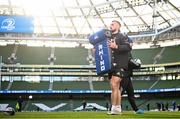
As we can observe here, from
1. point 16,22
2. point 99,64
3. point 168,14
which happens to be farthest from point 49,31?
point 99,64

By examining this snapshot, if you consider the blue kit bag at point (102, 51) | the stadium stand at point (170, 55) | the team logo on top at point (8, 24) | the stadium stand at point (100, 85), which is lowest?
the blue kit bag at point (102, 51)

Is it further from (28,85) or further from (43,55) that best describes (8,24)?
(43,55)

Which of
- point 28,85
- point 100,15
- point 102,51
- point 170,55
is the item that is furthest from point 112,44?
point 170,55

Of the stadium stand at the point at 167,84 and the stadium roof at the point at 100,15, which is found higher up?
the stadium roof at the point at 100,15

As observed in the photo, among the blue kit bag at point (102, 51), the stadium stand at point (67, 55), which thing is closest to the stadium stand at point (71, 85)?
the stadium stand at point (67, 55)

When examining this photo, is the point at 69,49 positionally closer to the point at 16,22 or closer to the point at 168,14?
the point at 168,14

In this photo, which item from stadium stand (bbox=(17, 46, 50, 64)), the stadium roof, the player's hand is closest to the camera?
the player's hand

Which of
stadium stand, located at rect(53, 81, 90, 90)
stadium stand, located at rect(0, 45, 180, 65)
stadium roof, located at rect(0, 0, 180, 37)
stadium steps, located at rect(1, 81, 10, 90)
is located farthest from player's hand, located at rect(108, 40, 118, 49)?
stadium stand, located at rect(0, 45, 180, 65)

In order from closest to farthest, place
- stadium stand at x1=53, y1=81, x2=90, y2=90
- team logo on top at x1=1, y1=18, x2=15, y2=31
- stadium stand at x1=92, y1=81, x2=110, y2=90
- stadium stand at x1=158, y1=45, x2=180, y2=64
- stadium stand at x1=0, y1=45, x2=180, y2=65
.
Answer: team logo on top at x1=1, y1=18, x2=15, y2=31 → stadium stand at x1=53, y1=81, x2=90, y2=90 → stadium stand at x1=92, y1=81, x2=110, y2=90 → stadium stand at x1=158, y1=45, x2=180, y2=64 → stadium stand at x1=0, y1=45, x2=180, y2=65

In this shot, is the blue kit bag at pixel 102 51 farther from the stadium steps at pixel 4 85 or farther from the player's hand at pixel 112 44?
the stadium steps at pixel 4 85

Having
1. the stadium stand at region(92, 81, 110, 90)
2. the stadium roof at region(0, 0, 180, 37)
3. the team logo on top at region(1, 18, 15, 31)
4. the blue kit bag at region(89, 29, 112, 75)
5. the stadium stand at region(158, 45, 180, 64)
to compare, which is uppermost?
the stadium roof at region(0, 0, 180, 37)

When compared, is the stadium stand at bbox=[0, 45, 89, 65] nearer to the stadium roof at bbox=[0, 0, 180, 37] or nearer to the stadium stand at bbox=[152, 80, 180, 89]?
the stadium roof at bbox=[0, 0, 180, 37]

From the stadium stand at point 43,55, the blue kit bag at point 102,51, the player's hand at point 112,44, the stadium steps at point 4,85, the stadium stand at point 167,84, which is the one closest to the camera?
the player's hand at point 112,44

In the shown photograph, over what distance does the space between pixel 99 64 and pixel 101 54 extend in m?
0.26
